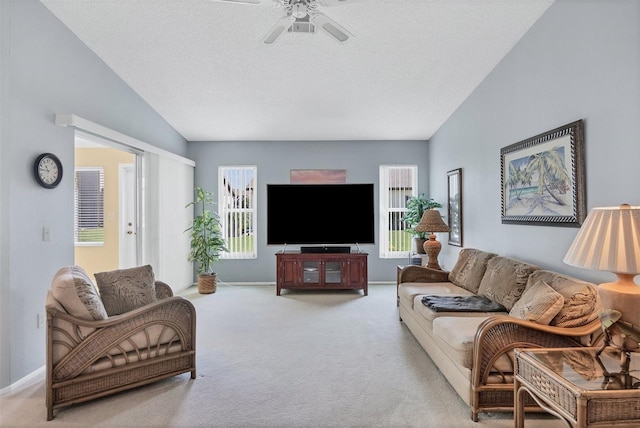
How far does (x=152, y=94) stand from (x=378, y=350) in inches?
165

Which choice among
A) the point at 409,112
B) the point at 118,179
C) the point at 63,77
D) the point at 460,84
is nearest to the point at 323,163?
the point at 409,112

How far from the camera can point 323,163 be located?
636 cm

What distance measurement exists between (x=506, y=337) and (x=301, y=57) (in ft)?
11.0

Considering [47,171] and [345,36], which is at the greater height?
[345,36]

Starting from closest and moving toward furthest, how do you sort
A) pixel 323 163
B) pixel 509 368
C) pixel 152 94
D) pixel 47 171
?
pixel 509 368, pixel 47 171, pixel 152 94, pixel 323 163

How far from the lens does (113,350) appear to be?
96.1 inches

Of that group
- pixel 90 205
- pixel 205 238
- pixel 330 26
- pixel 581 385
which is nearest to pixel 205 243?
pixel 205 238

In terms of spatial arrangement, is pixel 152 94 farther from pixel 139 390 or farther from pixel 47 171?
pixel 139 390

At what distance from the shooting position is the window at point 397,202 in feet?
21.2

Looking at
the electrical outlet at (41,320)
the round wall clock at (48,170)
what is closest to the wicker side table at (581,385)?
the electrical outlet at (41,320)

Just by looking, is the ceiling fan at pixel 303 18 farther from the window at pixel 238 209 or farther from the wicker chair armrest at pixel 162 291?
the window at pixel 238 209

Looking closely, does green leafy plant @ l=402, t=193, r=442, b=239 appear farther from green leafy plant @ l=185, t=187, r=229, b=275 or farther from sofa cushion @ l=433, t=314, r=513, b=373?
green leafy plant @ l=185, t=187, r=229, b=275

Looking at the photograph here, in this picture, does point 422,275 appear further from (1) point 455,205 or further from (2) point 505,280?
(1) point 455,205

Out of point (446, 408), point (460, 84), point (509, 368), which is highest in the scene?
point (460, 84)
